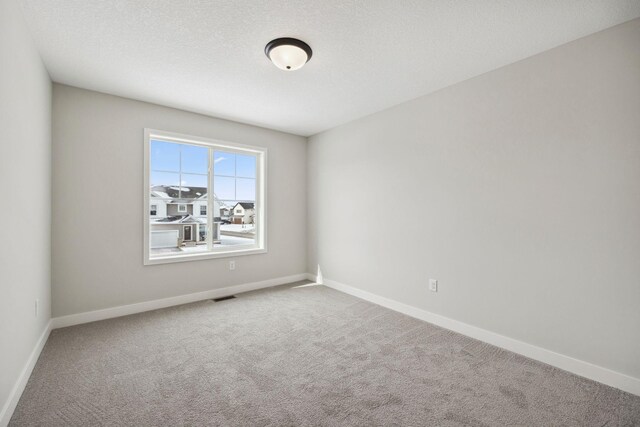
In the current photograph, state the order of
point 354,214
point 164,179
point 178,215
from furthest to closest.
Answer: point 354,214, point 178,215, point 164,179

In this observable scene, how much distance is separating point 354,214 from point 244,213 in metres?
1.73

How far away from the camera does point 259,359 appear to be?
239cm

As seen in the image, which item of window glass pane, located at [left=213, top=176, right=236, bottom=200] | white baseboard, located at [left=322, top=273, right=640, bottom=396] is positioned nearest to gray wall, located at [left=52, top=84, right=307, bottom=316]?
window glass pane, located at [left=213, top=176, right=236, bottom=200]

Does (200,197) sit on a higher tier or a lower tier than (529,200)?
higher

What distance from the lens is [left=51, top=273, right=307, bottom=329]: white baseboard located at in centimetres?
304

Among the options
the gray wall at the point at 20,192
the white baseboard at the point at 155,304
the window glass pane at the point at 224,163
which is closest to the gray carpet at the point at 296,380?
the white baseboard at the point at 155,304

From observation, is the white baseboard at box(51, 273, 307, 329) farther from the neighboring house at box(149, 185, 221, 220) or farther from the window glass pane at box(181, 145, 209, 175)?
the window glass pane at box(181, 145, 209, 175)

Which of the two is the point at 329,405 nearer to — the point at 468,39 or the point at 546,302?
the point at 546,302

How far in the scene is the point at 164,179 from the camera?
12.3 ft

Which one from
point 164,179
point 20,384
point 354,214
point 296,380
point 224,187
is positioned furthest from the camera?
point 224,187

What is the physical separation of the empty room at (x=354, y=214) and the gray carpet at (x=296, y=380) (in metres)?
0.02

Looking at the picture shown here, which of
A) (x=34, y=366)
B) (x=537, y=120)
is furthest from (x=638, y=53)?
(x=34, y=366)

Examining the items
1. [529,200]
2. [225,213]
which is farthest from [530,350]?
[225,213]

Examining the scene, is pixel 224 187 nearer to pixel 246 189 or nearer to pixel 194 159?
pixel 246 189
